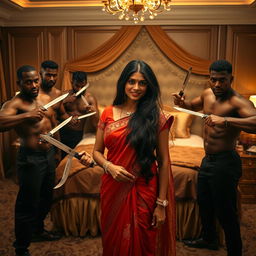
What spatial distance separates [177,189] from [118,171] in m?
1.38

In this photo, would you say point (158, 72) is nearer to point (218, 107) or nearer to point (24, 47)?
point (24, 47)

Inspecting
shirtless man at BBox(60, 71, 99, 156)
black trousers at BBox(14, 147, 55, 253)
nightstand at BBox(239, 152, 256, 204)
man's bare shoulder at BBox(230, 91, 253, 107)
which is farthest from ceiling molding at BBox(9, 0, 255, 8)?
black trousers at BBox(14, 147, 55, 253)

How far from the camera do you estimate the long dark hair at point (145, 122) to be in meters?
1.92

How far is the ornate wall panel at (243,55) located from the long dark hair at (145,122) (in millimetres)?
3248

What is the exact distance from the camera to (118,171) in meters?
1.90

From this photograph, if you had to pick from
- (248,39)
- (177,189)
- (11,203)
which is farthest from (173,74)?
(11,203)

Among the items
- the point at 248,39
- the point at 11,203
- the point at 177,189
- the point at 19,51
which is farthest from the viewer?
the point at 19,51

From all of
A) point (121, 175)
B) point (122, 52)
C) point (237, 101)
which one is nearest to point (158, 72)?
point (122, 52)

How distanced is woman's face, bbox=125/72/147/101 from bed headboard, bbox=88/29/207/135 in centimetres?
306

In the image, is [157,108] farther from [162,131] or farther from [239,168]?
[239,168]

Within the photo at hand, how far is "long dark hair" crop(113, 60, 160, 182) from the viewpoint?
192cm

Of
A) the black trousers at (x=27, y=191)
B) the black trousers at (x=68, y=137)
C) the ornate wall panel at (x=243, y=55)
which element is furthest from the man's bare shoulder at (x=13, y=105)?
the ornate wall panel at (x=243, y=55)

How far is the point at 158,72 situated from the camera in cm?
502

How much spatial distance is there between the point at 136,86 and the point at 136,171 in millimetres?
534
